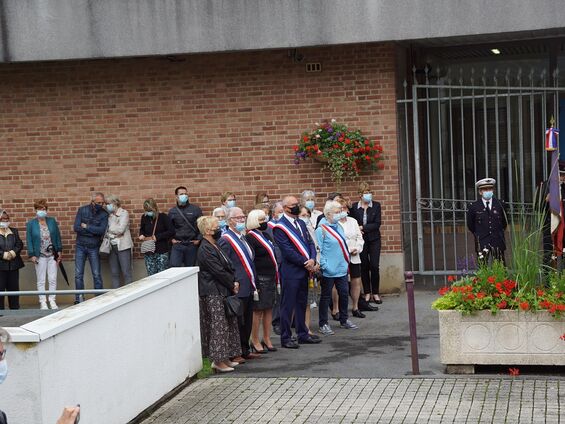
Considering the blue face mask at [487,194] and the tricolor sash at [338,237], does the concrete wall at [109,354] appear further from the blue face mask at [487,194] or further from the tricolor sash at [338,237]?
the blue face mask at [487,194]

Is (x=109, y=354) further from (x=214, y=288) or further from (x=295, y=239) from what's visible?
(x=295, y=239)

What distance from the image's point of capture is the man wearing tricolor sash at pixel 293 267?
40.7ft

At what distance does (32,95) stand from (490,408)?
1094 cm

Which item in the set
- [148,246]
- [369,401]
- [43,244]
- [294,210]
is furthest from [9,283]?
[369,401]

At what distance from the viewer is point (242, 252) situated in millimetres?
11562

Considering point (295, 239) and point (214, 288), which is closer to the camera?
point (214, 288)

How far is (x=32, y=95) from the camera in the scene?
17203 millimetres

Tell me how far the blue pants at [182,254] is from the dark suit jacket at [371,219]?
2.81 meters

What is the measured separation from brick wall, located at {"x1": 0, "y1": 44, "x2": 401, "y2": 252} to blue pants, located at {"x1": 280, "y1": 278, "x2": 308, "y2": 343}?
12.5 feet

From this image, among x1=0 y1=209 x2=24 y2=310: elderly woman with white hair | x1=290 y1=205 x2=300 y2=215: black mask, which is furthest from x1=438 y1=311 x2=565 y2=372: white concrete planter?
x1=0 y1=209 x2=24 y2=310: elderly woman with white hair

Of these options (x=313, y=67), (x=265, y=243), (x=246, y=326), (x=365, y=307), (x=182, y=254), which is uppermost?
(x=313, y=67)

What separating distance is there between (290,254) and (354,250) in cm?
207

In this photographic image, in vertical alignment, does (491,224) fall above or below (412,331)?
above

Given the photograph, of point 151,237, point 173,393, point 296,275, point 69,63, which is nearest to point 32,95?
point 69,63
